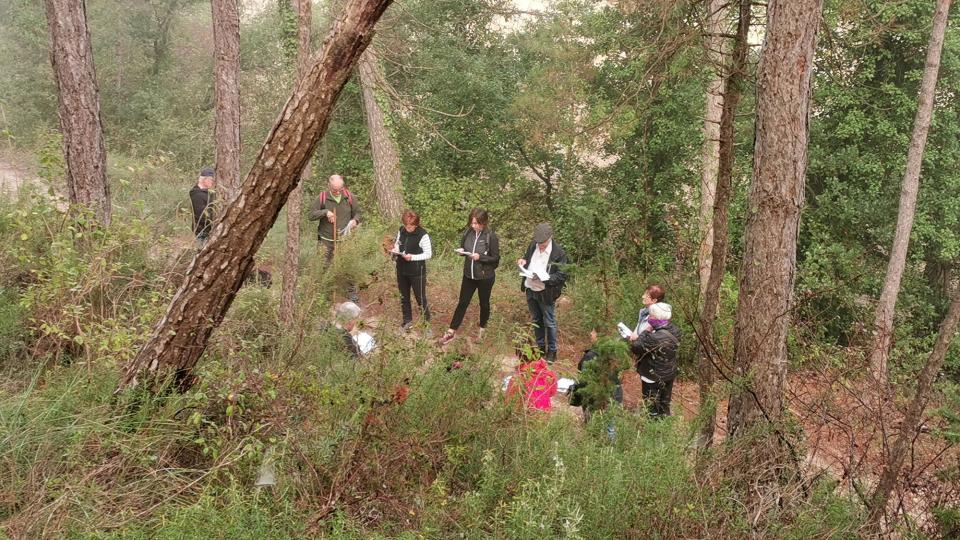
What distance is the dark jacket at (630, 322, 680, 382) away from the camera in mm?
6230

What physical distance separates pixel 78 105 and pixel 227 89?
7.50 ft

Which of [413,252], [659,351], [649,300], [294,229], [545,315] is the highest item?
[294,229]

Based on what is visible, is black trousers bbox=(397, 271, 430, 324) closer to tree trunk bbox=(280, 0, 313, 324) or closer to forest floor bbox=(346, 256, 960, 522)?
forest floor bbox=(346, 256, 960, 522)

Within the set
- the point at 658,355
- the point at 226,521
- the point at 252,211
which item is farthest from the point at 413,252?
the point at 226,521

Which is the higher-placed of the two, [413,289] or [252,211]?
[252,211]

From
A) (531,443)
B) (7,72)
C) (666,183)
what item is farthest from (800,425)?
(7,72)

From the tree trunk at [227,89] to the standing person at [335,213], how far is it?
4.27 feet

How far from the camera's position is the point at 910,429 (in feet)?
14.8

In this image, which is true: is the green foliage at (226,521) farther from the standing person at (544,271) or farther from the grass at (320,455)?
the standing person at (544,271)

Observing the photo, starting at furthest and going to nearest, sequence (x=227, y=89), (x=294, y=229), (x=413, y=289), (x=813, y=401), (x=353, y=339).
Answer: (x=227, y=89)
(x=413, y=289)
(x=294, y=229)
(x=353, y=339)
(x=813, y=401)

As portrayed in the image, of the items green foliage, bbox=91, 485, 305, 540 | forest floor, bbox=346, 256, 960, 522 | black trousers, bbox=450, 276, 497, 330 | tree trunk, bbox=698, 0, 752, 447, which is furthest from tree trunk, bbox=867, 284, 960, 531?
black trousers, bbox=450, 276, 497, 330

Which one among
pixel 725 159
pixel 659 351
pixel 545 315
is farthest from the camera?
pixel 545 315

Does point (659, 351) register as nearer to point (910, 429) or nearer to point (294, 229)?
point (910, 429)

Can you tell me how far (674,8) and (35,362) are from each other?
6.62m
